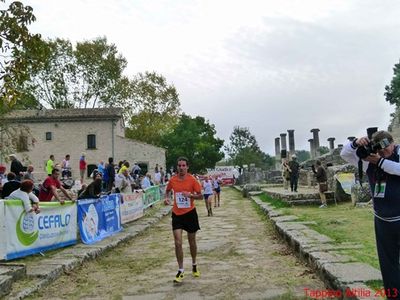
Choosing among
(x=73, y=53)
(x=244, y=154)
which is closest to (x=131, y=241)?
(x=73, y=53)

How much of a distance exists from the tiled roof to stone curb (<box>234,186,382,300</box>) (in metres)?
37.1

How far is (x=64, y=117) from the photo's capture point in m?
44.8

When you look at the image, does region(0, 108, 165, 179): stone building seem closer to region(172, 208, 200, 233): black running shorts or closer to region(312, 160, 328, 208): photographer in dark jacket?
region(312, 160, 328, 208): photographer in dark jacket

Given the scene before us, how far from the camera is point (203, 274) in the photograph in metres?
7.15

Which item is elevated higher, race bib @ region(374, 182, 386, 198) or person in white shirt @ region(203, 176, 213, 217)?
race bib @ region(374, 182, 386, 198)

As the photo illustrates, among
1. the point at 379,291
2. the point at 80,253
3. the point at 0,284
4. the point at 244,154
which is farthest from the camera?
the point at 244,154

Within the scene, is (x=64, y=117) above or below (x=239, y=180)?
above

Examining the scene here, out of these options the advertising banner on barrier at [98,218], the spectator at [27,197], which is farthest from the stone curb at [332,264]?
the spectator at [27,197]

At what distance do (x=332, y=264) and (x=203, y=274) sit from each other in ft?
6.91

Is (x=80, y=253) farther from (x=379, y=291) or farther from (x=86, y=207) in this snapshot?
(x=379, y=291)

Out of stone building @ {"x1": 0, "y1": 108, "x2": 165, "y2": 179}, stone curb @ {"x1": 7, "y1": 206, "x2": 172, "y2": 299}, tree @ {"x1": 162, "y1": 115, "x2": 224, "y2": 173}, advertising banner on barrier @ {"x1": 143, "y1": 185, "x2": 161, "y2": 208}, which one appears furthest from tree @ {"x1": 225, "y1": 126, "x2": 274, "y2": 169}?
stone curb @ {"x1": 7, "y1": 206, "x2": 172, "y2": 299}

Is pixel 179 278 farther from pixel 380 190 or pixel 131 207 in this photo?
pixel 131 207

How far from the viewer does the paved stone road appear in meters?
6.04

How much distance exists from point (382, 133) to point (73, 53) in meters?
47.8
